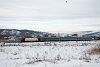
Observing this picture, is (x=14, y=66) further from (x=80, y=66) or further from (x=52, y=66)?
(x=80, y=66)

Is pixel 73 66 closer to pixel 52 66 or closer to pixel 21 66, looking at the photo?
pixel 52 66

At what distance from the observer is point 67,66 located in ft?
30.5

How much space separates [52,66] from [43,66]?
19.4 inches

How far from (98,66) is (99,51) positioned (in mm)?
6197

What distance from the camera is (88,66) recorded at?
9.26 meters

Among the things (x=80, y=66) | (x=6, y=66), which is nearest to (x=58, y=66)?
(x=80, y=66)

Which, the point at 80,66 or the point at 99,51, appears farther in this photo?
the point at 99,51

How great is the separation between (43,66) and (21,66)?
47.2 inches

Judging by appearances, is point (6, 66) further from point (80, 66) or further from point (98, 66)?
point (98, 66)

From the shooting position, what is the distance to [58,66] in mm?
9312

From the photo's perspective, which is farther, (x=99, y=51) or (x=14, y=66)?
(x=99, y=51)

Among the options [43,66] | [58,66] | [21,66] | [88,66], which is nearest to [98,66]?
[88,66]

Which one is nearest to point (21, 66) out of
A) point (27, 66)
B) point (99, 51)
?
point (27, 66)

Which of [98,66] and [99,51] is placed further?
[99,51]
